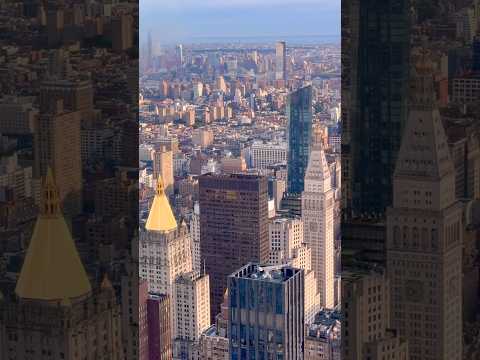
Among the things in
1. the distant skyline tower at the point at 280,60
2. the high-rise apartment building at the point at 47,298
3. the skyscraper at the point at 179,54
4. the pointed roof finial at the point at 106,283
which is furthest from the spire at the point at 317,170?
the high-rise apartment building at the point at 47,298

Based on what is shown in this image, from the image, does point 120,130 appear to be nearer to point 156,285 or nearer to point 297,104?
point 156,285

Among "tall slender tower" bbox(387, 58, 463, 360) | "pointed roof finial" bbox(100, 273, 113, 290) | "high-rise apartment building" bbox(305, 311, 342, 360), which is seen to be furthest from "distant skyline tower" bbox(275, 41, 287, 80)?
"pointed roof finial" bbox(100, 273, 113, 290)

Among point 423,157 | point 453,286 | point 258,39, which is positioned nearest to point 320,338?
point 258,39

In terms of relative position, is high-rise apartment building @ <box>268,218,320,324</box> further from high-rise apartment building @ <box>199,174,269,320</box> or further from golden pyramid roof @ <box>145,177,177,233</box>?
golden pyramid roof @ <box>145,177,177,233</box>

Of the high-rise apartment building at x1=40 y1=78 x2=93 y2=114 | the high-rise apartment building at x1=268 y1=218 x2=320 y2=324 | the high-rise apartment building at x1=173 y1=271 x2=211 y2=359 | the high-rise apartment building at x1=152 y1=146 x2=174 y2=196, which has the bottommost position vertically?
the high-rise apartment building at x1=173 y1=271 x2=211 y2=359

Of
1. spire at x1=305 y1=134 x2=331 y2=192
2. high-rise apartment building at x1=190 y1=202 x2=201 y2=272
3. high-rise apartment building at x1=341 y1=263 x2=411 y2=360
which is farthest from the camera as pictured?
high-rise apartment building at x1=190 y1=202 x2=201 y2=272

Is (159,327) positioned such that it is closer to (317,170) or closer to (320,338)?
(320,338)

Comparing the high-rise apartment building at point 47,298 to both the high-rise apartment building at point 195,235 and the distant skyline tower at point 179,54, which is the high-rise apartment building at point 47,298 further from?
the high-rise apartment building at point 195,235
